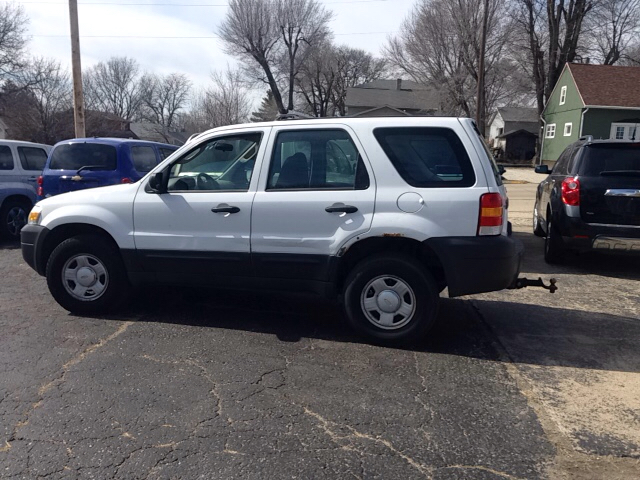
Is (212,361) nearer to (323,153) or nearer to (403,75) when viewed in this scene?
(323,153)

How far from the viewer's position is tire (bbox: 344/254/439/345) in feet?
15.4

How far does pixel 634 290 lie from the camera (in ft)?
22.6

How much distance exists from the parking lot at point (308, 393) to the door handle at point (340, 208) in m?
1.14

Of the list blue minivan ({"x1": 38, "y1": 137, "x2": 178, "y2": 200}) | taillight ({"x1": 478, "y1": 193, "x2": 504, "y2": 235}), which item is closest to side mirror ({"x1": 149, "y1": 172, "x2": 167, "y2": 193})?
taillight ({"x1": 478, "y1": 193, "x2": 504, "y2": 235})

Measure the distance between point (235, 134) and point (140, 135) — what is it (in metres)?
60.0

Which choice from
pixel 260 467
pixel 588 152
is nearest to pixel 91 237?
pixel 260 467

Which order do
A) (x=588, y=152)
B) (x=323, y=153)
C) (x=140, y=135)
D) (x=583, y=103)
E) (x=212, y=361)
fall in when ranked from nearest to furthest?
(x=212, y=361), (x=323, y=153), (x=588, y=152), (x=583, y=103), (x=140, y=135)

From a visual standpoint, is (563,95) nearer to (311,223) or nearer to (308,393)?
(311,223)

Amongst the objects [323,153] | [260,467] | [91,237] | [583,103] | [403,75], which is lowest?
[260,467]

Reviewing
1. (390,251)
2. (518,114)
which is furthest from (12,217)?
(518,114)

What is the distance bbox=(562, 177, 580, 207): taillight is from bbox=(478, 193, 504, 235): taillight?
10.3 ft

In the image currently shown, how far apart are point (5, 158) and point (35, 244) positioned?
5484mm

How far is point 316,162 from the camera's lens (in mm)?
4992

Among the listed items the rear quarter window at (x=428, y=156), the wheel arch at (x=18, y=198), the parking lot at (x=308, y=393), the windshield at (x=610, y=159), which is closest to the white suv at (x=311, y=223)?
the rear quarter window at (x=428, y=156)
